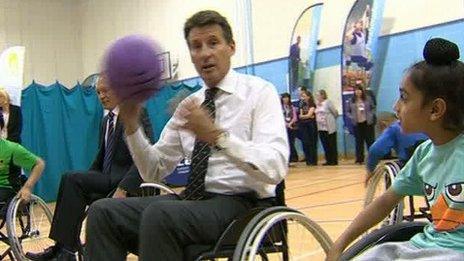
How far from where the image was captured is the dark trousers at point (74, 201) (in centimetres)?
302

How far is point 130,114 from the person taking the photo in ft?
5.87

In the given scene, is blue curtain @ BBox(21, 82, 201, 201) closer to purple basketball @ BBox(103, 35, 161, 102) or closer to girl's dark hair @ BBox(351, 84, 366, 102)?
girl's dark hair @ BBox(351, 84, 366, 102)

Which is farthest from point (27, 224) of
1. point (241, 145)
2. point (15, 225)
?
point (241, 145)

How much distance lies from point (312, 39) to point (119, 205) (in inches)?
322

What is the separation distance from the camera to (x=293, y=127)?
9.79m

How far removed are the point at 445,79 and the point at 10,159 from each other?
2.97 meters

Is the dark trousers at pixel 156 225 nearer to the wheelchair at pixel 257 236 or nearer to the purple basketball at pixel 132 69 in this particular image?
the wheelchair at pixel 257 236

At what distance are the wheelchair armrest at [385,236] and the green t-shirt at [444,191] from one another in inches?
3.5

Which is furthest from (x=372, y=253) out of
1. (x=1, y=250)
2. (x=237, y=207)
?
(x=1, y=250)

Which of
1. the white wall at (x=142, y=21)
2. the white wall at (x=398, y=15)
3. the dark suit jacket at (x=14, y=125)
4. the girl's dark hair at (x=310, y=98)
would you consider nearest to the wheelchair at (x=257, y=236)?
the dark suit jacket at (x=14, y=125)

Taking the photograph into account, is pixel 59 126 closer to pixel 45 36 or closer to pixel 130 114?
pixel 45 36

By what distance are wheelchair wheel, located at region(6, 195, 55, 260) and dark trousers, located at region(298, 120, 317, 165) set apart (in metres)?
5.56

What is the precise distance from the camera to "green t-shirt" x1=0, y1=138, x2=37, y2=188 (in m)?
3.65

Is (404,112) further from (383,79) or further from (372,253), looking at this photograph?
(383,79)
